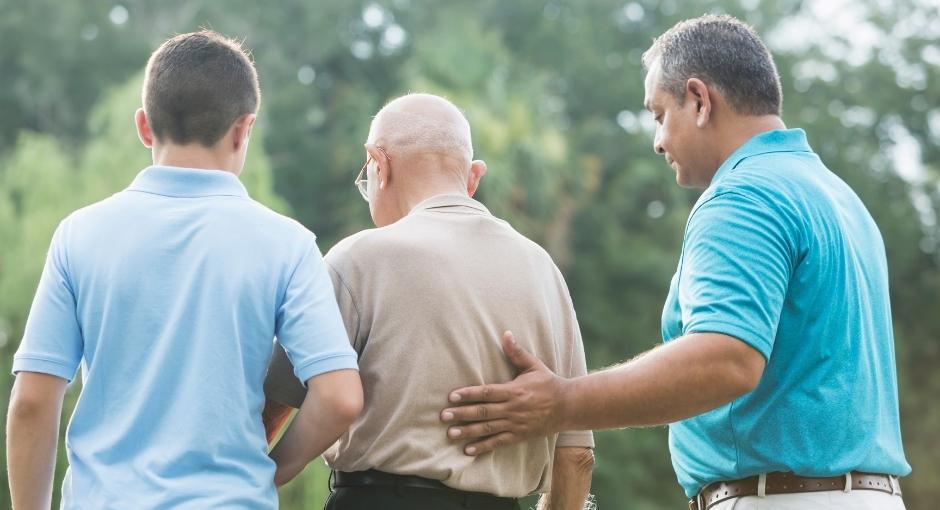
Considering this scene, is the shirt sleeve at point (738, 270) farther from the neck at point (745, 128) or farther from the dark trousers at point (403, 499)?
the dark trousers at point (403, 499)

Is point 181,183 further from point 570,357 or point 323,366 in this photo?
point 570,357

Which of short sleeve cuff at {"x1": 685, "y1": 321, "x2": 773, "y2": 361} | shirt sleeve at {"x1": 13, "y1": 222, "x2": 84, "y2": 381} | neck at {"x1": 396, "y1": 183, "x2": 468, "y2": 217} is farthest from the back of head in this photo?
short sleeve cuff at {"x1": 685, "y1": 321, "x2": 773, "y2": 361}

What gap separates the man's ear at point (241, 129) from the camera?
9.11 feet

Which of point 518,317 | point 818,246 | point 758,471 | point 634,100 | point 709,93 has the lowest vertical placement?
point 758,471

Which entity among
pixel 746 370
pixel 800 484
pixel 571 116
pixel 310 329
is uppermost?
pixel 571 116

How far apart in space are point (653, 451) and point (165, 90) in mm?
21581

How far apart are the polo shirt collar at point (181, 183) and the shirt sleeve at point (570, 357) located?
89cm

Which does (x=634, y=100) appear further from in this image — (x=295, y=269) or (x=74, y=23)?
(x=295, y=269)

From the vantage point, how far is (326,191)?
25.2 meters

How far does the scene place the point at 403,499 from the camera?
2889 mm

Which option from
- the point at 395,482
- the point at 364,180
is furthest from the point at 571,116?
the point at 395,482

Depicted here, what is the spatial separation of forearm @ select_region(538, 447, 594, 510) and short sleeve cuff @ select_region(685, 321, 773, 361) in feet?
1.97

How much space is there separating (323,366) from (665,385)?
2.43ft

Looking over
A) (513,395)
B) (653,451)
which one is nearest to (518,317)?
(513,395)
